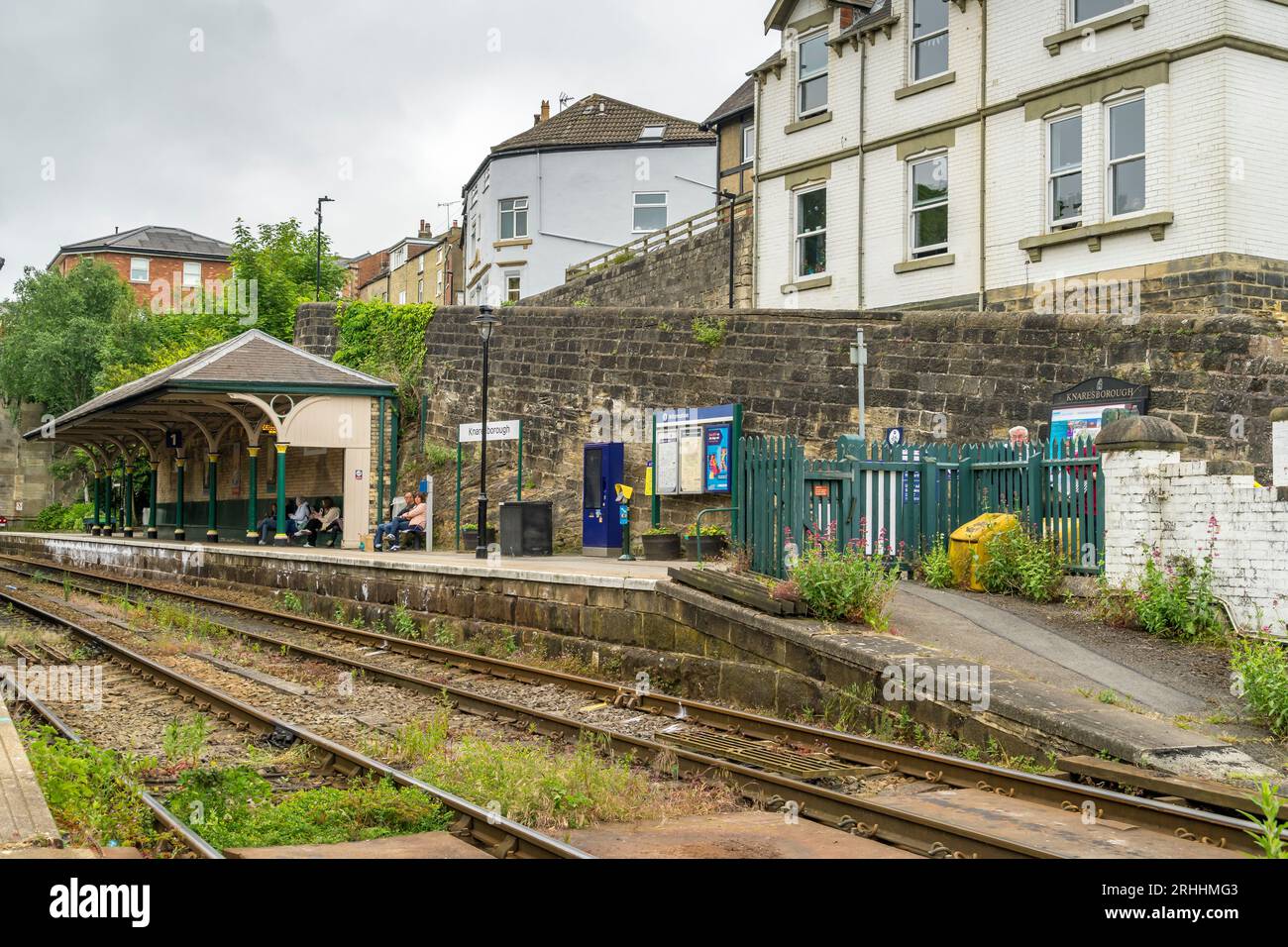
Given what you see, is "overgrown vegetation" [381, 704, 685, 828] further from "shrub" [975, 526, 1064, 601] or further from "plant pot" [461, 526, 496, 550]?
"plant pot" [461, 526, 496, 550]

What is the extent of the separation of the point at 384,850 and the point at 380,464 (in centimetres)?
2109

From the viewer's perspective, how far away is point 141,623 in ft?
58.2

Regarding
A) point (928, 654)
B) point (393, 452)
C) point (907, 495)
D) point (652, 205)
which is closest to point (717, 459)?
point (907, 495)

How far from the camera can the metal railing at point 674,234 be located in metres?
28.7

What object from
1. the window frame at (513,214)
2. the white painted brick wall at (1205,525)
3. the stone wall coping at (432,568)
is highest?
the window frame at (513,214)

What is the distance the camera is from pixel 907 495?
48.2 feet

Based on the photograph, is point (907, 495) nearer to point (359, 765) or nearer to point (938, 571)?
point (938, 571)

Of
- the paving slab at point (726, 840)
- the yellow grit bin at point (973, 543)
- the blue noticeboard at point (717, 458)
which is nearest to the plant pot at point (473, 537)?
the blue noticeboard at point (717, 458)

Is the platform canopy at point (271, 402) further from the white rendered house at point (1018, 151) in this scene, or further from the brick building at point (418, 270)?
the brick building at point (418, 270)

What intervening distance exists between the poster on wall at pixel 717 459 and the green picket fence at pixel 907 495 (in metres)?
5.45
